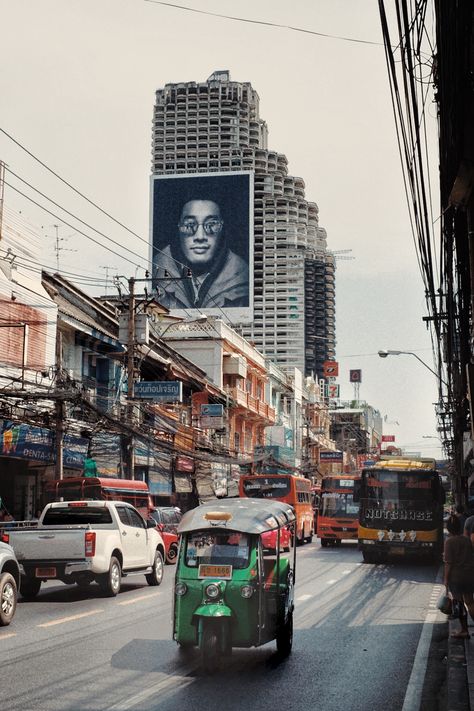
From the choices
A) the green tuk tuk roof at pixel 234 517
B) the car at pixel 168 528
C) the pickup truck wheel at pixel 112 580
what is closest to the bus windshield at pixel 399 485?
the car at pixel 168 528

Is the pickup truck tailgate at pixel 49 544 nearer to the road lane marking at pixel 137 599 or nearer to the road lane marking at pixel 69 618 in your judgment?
the road lane marking at pixel 137 599

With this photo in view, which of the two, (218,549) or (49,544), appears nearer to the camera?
(218,549)

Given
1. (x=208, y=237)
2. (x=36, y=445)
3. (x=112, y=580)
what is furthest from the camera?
(x=208, y=237)

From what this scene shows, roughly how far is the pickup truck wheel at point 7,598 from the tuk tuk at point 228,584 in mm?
3910

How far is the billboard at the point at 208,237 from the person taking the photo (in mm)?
110062

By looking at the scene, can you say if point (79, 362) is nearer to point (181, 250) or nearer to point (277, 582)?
point (277, 582)

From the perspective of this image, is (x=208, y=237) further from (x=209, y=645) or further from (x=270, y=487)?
(x=209, y=645)

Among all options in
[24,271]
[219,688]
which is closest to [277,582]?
[219,688]

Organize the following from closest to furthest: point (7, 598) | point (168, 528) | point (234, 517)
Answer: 1. point (234, 517)
2. point (7, 598)
3. point (168, 528)

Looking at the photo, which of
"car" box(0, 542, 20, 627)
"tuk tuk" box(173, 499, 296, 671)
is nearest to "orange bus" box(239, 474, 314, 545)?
"car" box(0, 542, 20, 627)

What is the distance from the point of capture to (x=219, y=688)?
998 cm

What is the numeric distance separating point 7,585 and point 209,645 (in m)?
4.72

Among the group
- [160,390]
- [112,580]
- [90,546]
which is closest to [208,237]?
[160,390]

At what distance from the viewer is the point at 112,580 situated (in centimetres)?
1933
